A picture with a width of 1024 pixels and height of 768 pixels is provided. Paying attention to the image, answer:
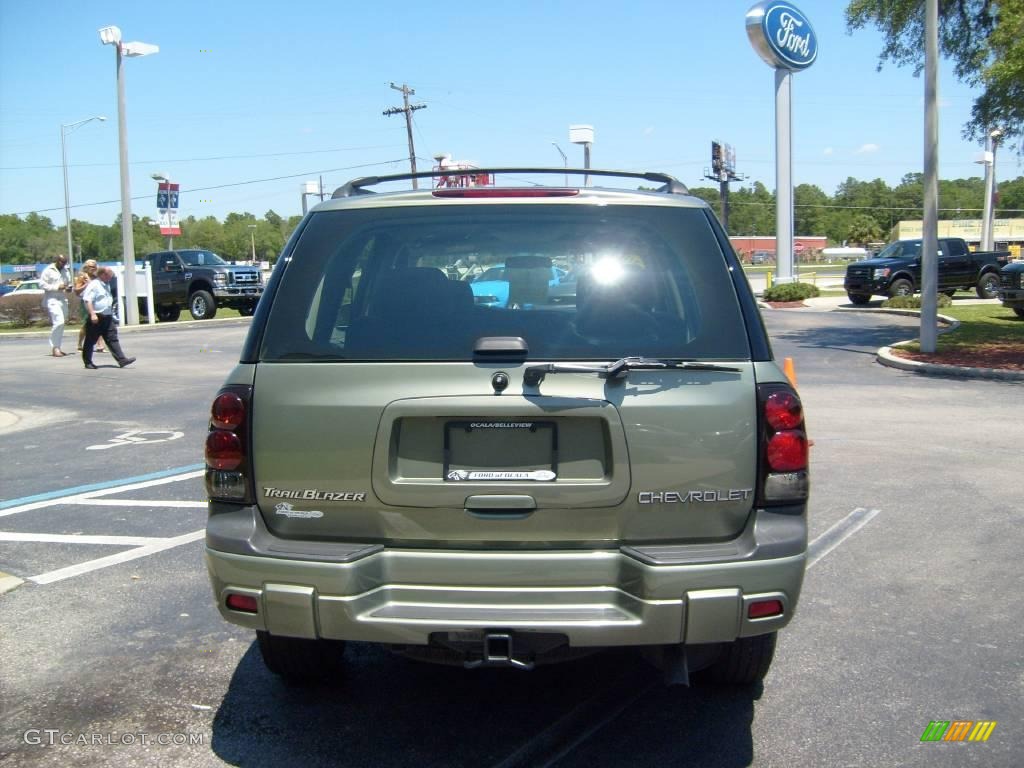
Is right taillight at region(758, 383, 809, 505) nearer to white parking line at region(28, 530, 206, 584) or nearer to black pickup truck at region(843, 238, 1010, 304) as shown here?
white parking line at region(28, 530, 206, 584)

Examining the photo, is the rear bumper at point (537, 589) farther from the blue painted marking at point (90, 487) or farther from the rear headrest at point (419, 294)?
the blue painted marking at point (90, 487)

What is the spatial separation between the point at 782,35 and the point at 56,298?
25.4 metres

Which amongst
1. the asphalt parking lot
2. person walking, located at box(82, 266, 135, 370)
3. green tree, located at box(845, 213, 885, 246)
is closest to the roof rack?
the asphalt parking lot

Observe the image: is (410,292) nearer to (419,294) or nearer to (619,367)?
(419,294)

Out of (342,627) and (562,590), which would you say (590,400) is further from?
(342,627)

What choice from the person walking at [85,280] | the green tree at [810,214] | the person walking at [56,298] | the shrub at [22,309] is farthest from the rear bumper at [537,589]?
the green tree at [810,214]

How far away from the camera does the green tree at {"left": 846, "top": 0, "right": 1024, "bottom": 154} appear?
15125 millimetres

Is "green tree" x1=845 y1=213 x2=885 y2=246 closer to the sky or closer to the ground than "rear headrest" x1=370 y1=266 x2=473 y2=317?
closer to the sky

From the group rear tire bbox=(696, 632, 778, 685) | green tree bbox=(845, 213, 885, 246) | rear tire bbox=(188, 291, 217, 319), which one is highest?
green tree bbox=(845, 213, 885, 246)

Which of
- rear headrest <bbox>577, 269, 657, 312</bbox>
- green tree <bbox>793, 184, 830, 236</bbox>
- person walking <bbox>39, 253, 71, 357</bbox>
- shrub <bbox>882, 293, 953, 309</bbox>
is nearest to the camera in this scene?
rear headrest <bbox>577, 269, 657, 312</bbox>

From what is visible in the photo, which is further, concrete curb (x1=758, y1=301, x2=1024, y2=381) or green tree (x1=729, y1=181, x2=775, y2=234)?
green tree (x1=729, y1=181, x2=775, y2=234)

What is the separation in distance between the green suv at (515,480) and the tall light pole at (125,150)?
2632 centimetres

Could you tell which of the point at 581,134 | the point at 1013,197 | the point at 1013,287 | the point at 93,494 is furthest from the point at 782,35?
the point at 1013,197

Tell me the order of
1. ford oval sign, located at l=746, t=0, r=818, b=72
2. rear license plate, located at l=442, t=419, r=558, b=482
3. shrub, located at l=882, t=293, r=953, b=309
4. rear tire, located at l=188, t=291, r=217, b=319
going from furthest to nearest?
ford oval sign, located at l=746, t=0, r=818, b=72 < rear tire, located at l=188, t=291, r=217, b=319 < shrub, located at l=882, t=293, r=953, b=309 < rear license plate, located at l=442, t=419, r=558, b=482
